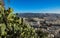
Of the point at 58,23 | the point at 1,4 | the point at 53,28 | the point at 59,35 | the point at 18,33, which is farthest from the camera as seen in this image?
the point at 58,23

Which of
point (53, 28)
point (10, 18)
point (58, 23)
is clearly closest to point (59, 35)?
point (53, 28)

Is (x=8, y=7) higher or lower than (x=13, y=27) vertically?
higher

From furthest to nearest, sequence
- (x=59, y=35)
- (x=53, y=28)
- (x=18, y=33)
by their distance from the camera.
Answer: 1. (x=53, y=28)
2. (x=59, y=35)
3. (x=18, y=33)

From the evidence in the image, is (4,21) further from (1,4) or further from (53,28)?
(53,28)

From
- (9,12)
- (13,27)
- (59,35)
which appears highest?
(9,12)

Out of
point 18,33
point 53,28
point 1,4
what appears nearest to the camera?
point 18,33

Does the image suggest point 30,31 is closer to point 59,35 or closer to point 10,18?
point 10,18

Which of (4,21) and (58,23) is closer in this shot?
(4,21)

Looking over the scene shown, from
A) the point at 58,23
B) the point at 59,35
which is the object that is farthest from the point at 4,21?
the point at 58,23

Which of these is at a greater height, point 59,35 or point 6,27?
point 6,27
